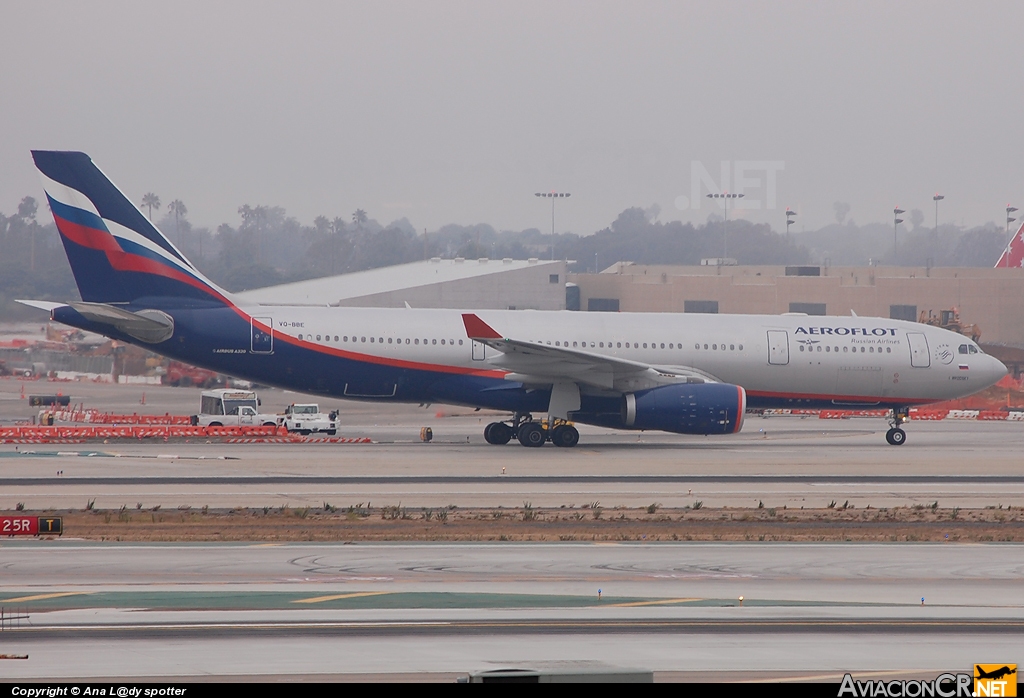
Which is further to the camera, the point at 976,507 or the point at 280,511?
the point at 976,507

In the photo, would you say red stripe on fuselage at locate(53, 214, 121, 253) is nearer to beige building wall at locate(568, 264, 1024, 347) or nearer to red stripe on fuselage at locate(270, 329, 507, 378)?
red stripe on fuselage at locate(270, 329, 507, 378)

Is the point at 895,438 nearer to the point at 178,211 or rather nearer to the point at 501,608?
the point at 501,608

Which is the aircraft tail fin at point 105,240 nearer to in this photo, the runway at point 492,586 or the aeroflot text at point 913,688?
the runway at point 492,586

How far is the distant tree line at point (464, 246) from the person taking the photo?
126062 mm

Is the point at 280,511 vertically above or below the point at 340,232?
below

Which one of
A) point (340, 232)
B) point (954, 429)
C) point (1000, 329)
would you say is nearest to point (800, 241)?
point (340, 232)

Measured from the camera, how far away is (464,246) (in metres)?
149

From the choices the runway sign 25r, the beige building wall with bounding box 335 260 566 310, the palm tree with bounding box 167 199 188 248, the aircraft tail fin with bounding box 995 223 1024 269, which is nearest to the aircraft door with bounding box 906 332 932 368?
the runway sign 25r

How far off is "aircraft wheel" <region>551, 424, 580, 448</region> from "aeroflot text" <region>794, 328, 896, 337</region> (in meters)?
7.92

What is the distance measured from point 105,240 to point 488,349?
1138 centimetres

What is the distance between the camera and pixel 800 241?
500ft

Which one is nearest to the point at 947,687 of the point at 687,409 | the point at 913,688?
the point at 913,688

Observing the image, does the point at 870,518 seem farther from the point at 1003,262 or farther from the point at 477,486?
the point at 1003,262

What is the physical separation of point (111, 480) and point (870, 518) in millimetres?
15952
